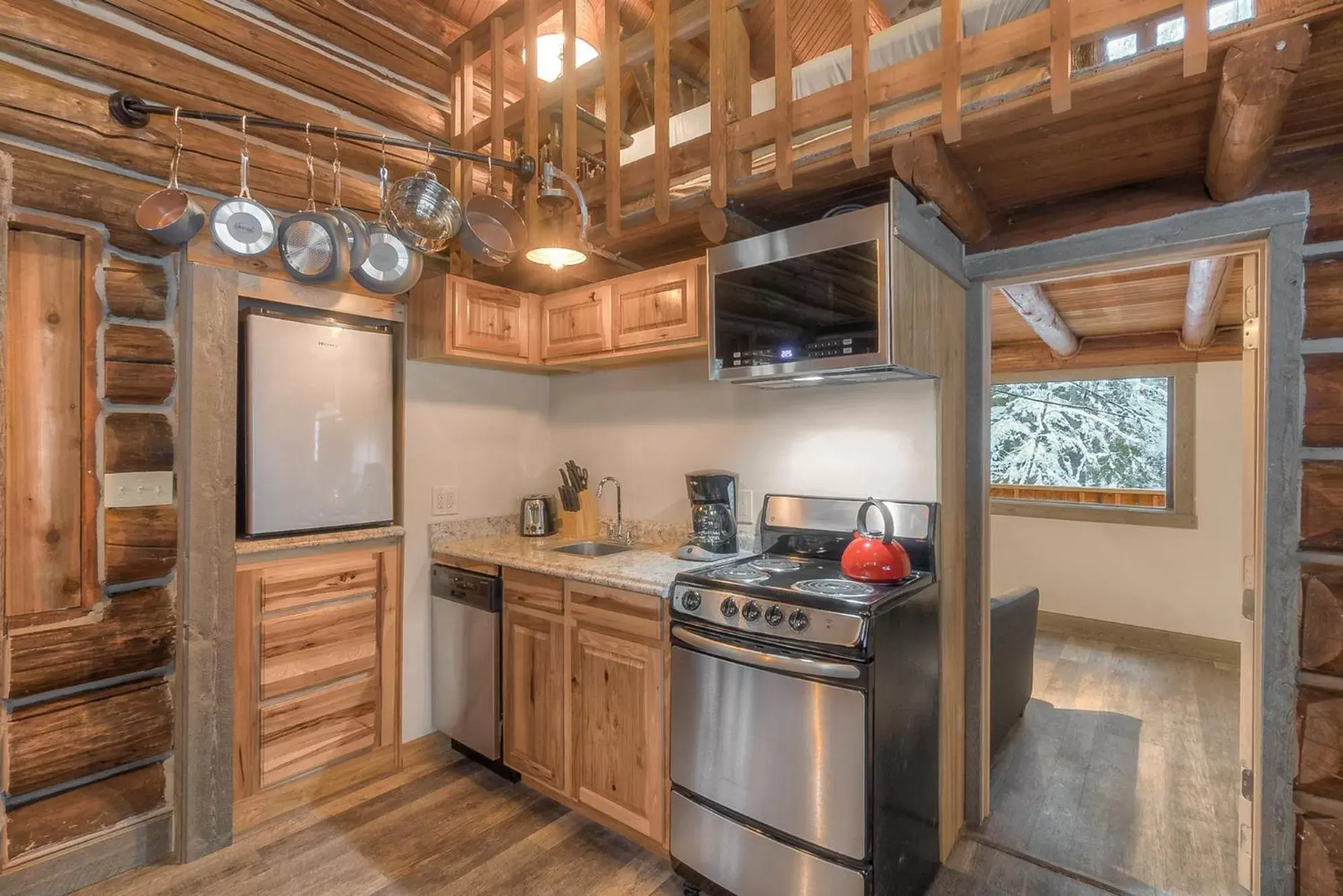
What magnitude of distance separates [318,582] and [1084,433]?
5.66 m

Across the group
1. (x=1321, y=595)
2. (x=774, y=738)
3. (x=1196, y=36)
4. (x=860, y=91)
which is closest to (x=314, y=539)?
(x=774, y=738)

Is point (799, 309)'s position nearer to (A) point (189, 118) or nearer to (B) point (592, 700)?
(B) point (592, 700)

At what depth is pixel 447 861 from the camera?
2209mm

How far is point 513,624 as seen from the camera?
2615 mm

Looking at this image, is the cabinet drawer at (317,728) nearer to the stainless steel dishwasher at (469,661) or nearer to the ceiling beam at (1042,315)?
the stainless steel dishwasher at (469,661)

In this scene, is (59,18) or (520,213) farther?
(520,213)

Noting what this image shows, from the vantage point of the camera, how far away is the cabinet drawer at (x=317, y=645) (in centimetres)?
244

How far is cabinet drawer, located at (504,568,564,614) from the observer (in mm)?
2443

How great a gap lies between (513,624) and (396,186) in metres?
1.77

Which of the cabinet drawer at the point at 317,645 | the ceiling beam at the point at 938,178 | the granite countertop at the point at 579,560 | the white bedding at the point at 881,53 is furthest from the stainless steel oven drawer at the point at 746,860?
the white bedding at the point at 881,53

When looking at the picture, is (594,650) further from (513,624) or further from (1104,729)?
(1104,729)

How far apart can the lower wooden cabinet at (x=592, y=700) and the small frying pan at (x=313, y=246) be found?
4.46ft

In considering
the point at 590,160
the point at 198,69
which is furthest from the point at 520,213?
the point at 198,69

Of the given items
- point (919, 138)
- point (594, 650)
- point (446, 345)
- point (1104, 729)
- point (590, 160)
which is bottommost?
point (1104, 729)
